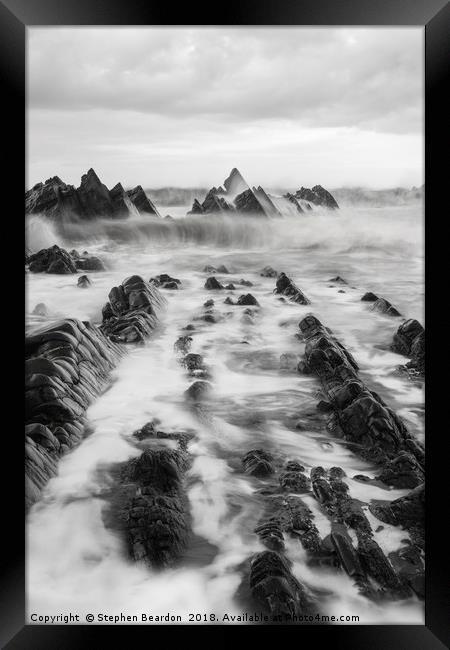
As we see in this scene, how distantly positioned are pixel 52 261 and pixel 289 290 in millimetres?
1494

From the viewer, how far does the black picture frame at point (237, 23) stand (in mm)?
3186

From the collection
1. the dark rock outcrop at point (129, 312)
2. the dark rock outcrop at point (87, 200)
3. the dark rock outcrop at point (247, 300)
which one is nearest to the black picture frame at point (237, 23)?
the dark rock outcrop at point (87, 200)

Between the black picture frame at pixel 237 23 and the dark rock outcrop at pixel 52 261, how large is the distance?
0.56 feet

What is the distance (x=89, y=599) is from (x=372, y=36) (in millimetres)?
3583

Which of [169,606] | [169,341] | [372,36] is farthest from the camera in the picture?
[169,341]

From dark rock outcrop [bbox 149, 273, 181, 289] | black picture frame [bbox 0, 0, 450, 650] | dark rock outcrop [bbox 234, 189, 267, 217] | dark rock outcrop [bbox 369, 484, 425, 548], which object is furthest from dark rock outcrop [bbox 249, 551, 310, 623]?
dark rock outcrop [bbox 234, 189, 267, 217]

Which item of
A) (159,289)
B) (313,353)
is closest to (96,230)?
(159,289)

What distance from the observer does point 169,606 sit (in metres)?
3.14

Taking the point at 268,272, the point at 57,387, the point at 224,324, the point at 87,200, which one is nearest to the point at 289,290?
the point at 268,272

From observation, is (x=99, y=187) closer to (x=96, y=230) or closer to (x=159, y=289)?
(x=96, y=230)

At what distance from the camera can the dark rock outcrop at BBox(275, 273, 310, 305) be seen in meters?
3.79

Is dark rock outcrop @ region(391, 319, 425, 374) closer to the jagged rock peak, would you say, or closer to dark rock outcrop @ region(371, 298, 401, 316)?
dark rock outcrop @ region(371, 298, 401, 316)

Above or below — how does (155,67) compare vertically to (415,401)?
above

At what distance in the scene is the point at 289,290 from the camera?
150 inches
